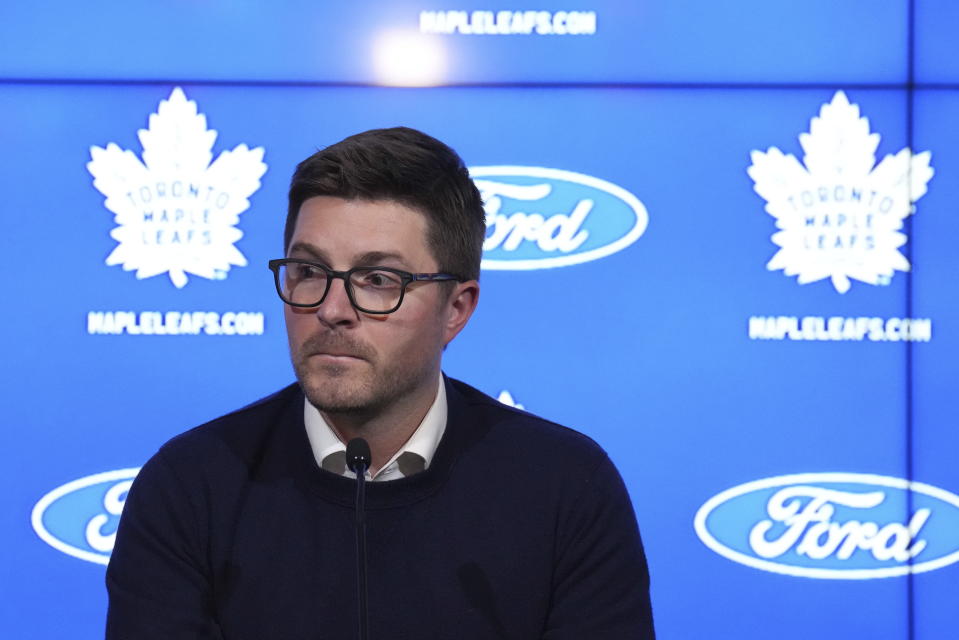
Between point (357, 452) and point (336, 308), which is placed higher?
point (336, 308)

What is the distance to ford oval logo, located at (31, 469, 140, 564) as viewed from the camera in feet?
6.30

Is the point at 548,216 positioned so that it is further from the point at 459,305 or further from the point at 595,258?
the point at 459,305

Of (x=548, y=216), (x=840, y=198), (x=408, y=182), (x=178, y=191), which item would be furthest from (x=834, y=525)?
(x=178, y=191)

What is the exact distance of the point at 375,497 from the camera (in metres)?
1.10

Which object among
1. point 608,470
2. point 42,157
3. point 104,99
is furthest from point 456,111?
point 608,470

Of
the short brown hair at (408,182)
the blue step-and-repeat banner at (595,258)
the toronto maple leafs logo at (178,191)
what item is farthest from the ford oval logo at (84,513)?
the short brown hair at (408,182)

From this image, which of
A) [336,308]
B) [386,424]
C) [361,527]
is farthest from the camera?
[386,424]

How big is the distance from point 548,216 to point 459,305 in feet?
2.50

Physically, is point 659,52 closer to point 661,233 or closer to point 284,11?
point 661,233

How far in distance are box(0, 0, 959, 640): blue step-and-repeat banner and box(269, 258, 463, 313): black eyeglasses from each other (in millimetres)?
849

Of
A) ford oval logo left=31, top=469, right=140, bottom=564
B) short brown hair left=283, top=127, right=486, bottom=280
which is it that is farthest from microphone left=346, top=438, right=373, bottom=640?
ford oval logo left=31, top=469, right=140, bottom=564

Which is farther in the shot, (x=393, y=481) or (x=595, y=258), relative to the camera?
(x=595, y=258)

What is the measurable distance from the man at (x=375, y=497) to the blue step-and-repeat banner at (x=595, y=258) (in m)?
0.77

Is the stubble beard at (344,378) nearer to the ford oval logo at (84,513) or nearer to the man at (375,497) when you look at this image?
the man at (375,497)
